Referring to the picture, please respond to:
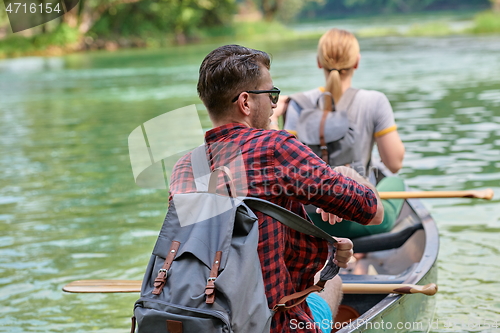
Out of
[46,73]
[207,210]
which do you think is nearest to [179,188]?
[207,210]

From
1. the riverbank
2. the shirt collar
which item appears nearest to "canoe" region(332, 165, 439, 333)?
the shirt collar

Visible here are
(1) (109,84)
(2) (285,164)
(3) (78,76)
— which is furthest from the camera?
(3) (78,76)

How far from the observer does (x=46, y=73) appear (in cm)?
2425

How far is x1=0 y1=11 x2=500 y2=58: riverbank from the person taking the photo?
32.6 meters

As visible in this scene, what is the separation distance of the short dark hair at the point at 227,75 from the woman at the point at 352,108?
1577 millimetres

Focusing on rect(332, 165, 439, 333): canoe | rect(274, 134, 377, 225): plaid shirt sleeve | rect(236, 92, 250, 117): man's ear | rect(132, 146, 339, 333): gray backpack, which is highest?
rect(236, 92, 250, 117): man's ear

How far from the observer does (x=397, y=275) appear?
355cm

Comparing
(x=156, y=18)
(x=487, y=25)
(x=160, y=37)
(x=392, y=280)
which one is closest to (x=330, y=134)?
(x=392, y=280)

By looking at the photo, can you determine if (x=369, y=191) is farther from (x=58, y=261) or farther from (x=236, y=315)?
(x=58, y=261)

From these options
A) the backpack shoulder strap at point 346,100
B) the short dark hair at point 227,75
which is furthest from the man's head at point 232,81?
the backpack shoulder strap at point 346,100

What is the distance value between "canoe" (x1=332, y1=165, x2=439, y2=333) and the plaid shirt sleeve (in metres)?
0.80

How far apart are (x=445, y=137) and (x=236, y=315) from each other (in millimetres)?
8103

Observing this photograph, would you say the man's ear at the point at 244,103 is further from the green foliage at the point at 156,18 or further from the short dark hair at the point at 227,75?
the green foliage at the point at 156,18

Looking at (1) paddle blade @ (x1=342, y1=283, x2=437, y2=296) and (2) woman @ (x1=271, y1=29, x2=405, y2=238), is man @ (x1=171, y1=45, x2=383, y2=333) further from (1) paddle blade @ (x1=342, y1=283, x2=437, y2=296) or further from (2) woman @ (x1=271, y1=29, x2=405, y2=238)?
(2) woman @ (x1=271, y1=29, x2=405, y2=238)
